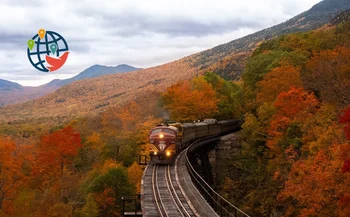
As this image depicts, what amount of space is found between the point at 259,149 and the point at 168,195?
2535 centimetres

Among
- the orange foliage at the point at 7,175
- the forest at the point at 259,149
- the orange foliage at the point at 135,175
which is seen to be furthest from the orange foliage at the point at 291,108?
the orange foliage at the point at 7,175

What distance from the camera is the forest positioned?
27.7 meters

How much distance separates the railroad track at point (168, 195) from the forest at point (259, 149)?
27.2 ft

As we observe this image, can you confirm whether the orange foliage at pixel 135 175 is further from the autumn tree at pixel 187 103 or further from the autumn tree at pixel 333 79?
the autumn tree at pixel 333 79

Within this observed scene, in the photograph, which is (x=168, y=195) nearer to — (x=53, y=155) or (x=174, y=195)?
(x=174, y=195)

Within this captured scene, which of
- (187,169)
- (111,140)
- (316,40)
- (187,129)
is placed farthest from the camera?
(111,140)

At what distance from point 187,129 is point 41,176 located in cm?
2771

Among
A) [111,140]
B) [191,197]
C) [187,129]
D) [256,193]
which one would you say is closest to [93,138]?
[111,140]

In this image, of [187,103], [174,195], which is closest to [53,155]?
[187,103]

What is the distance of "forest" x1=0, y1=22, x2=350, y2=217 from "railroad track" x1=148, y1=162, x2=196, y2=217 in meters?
8.28

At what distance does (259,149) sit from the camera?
158 ft

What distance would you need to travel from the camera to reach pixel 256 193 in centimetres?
4031

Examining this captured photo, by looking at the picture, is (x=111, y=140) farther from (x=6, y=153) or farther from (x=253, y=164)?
(x=253, y=164)

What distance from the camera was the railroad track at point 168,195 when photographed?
71.3 ft
